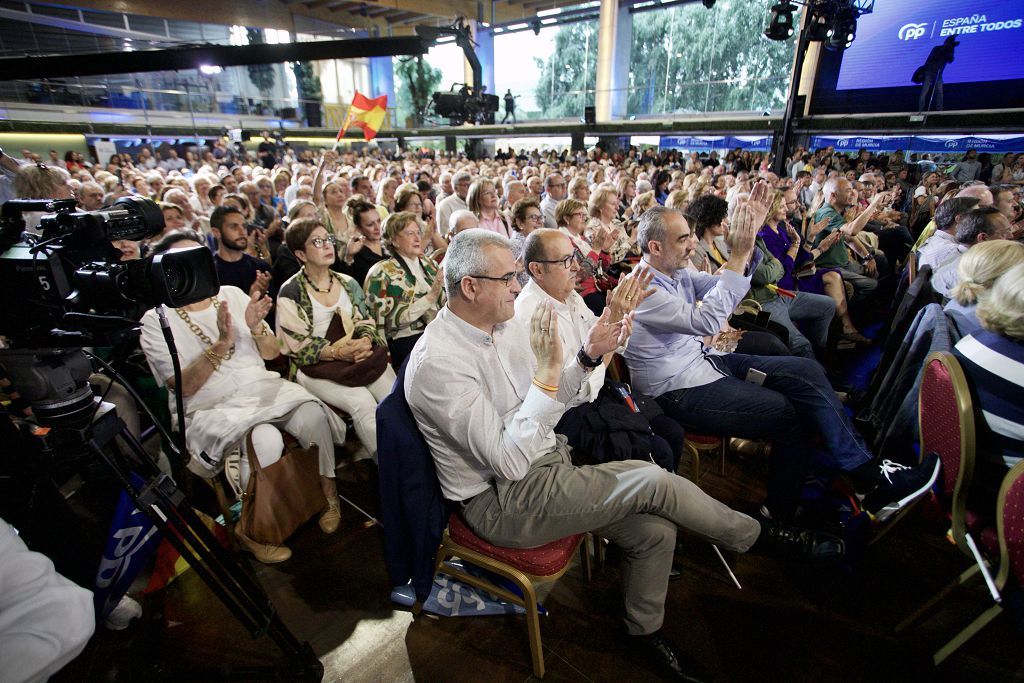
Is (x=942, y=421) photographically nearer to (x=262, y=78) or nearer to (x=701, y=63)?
(x=701, y=63)

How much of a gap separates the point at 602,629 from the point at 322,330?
1877mm

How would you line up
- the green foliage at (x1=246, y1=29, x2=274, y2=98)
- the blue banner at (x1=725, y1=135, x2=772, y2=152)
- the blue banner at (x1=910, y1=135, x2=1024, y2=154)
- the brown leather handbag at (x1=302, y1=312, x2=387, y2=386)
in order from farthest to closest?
the green foliage at (x1=246, y1=29, x2=274, y2=98)
the blue banner at (x1=725, y1=135, x2=772, y2=152)
the blue banner at (x1=910, y1=135, x2=1024, y2=154)
the brown leather handbag at (x1=302, y1=312, x2=387, y2=386)

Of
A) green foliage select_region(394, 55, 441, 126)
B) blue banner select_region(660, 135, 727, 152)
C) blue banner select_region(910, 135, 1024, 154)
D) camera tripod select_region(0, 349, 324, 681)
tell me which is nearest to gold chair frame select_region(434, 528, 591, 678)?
camera tripod select_region(0, 349, 324, 681)

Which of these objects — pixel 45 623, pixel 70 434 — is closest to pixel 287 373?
pixel 70 434

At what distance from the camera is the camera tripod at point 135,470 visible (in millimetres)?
1111

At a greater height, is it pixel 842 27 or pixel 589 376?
pixel 842 27

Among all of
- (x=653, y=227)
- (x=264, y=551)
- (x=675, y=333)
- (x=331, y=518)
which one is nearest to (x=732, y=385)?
(x=675, y=333)

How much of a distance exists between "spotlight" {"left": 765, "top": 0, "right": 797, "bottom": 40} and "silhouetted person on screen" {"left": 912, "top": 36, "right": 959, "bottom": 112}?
13.2 feet

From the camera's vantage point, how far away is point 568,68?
19594 millimetres

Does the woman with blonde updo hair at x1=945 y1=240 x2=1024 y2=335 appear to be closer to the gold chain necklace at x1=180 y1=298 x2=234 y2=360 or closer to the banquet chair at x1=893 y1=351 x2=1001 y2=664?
the banquet chair at x1=893 y1=351 x2=1001 y2=664

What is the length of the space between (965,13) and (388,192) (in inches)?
491

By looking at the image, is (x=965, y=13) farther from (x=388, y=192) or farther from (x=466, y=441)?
(x=466, y=441)

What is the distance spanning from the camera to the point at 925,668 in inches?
65.8

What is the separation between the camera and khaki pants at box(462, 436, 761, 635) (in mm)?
1503
